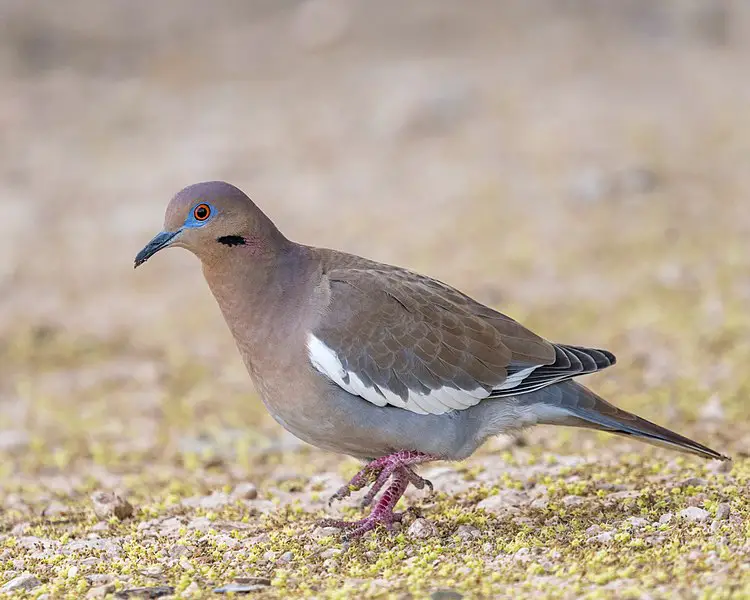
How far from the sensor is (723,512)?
4.69 m

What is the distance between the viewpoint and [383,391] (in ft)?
16.0

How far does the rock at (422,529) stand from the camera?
189 inches

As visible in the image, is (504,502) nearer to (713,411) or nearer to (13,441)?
(713,411)

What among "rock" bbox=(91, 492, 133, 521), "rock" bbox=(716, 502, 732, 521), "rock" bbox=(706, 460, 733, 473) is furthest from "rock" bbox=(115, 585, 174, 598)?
"rock" bbox=(706, 460, 733, 473)

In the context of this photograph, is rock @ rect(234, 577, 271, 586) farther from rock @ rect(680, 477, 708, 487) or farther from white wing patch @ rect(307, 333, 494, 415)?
rock @ rect(680, 477, 708, 487)

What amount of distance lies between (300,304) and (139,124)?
35.6 ft

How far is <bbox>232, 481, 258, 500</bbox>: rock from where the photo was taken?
5.84 metres

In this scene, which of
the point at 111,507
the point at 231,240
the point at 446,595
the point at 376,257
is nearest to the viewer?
the point at 446,595

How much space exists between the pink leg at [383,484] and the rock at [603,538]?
0.79 meters

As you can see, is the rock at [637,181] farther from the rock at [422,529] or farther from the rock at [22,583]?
the rock at [22,583]

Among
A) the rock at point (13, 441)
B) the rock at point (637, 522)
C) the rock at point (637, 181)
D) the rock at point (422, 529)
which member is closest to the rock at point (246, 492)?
the rock at point (422, 529)

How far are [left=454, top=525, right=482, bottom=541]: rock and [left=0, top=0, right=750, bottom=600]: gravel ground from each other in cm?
3

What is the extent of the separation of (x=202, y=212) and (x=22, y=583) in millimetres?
1790

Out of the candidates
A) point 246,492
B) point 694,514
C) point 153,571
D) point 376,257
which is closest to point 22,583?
point 153,571
